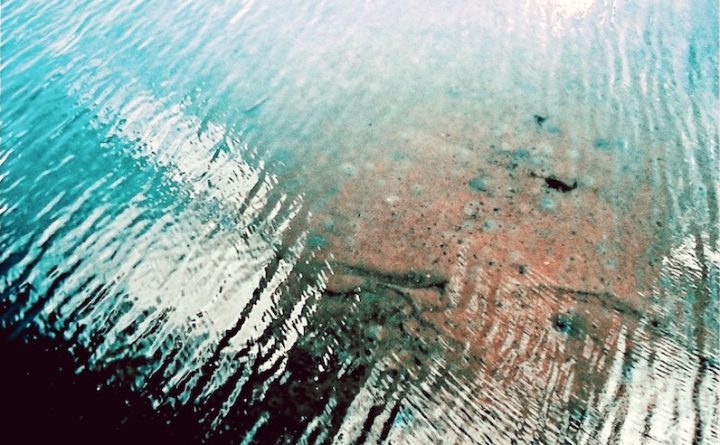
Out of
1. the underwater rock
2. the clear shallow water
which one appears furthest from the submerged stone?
the underwater rock

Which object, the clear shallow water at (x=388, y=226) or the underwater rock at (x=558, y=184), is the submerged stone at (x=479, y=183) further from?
the underwater rock at (x=558, y=184)

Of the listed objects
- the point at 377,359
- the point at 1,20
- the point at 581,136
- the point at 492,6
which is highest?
the point at 1,20

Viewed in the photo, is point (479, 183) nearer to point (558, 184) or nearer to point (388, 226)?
point (558, 184)

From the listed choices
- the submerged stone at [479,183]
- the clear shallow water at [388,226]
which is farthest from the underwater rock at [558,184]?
the submerged stone at [479,183]

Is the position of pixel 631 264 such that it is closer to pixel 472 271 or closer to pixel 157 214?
pixel 472 271

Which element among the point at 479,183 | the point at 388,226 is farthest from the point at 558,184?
the point at 388,226

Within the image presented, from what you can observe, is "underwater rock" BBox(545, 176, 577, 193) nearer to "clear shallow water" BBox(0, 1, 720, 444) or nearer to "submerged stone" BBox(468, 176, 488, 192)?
"clear shallow water" BBox(0, 1, 720, 444)

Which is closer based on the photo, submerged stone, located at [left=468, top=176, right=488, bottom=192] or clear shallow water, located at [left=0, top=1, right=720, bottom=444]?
clear shallow water, located at [left=0, top=1, right=720, bottom=444]

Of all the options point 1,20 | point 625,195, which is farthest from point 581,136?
point 1,20
